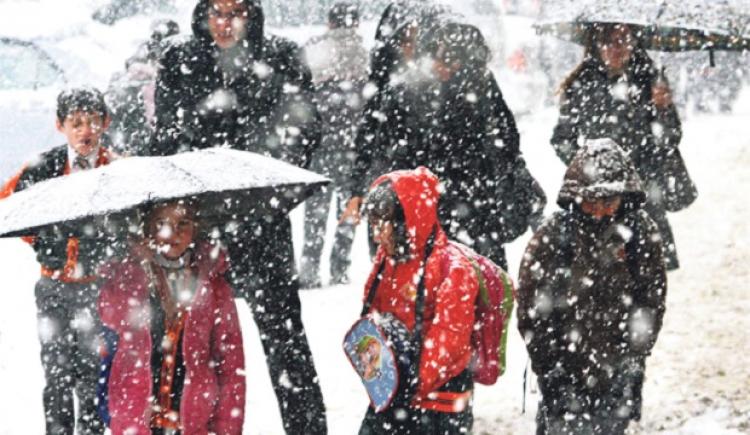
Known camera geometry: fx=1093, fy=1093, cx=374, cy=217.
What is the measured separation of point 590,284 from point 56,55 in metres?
9.14

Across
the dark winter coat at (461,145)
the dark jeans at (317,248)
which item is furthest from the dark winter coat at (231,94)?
the dark jeans at (317,248)

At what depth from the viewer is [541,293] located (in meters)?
4.21

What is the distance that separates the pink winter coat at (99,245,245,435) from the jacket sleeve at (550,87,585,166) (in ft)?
9.66

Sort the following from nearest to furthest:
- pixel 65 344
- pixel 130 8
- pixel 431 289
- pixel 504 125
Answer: pixel 431 289
pixel 65 344
pixel 504 125
pixel 130 8

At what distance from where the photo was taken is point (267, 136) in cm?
496

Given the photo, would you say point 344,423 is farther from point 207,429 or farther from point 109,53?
point 109,53

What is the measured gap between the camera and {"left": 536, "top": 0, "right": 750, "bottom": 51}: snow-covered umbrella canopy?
A: 5254 millimetres

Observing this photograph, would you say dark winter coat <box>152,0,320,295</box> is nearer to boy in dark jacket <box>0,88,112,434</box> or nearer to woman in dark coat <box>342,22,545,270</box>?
boy in dark jacket <box>0,88,112,434</box>

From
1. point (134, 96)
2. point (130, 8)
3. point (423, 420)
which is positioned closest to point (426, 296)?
point (423, 420)

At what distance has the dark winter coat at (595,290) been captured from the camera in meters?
4.19

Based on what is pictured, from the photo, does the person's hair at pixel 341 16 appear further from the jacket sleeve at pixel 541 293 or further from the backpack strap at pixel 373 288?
the backpack strap at pixel 373 288

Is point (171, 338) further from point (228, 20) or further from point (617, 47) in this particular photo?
point (617, 47)

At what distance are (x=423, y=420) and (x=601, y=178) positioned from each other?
3.77 feet

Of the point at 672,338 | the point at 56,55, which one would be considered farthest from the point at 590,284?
the point at 56,55
